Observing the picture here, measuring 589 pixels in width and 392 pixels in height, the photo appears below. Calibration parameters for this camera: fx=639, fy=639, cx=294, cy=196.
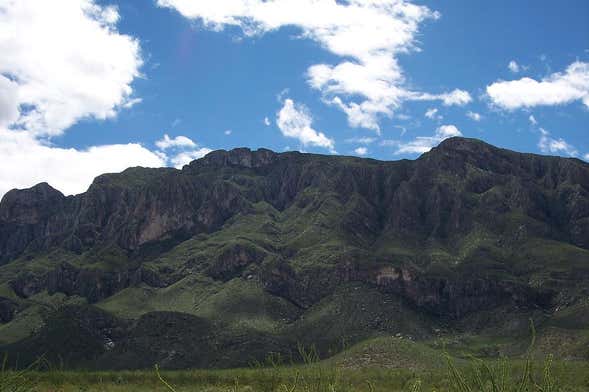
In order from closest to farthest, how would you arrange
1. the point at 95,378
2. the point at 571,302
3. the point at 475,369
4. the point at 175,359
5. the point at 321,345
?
the point at 475,369
the point at 95,378
the point at 175,359
the point at 321,345
the point at 571,302

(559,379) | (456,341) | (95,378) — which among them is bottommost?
(456,341)

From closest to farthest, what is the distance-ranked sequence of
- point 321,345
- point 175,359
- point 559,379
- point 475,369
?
1. point 475,369
2. point 559,379
3. point 175,359
4. point 321,345

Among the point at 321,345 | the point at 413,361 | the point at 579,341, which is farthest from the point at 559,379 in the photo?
the point at 321,345

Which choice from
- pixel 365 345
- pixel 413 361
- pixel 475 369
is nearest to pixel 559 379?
pixel 475 369

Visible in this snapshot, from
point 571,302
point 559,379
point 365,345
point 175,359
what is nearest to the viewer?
point 559,379

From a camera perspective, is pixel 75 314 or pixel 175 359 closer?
pixel 175 359

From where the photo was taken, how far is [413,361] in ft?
446

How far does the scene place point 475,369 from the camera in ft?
25.8

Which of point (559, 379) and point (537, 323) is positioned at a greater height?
point (559, 379)

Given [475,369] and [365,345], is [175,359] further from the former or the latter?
[475,369]

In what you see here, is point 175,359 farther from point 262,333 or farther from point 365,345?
point 365,345

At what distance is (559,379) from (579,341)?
164127 millimetres

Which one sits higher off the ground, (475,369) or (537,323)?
(475,369)

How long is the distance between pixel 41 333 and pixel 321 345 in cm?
8217
